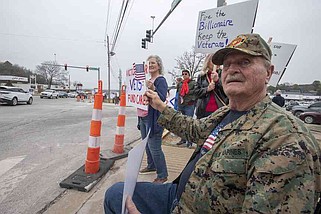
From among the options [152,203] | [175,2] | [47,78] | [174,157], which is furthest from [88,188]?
[47,78]

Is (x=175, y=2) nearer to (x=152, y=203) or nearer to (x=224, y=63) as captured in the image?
(x=224, y=63)

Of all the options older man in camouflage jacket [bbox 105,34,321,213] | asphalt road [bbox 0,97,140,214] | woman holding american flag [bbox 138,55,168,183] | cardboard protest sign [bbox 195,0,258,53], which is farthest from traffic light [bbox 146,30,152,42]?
older man in camouflage jacket [bbox 105,34,321,213]

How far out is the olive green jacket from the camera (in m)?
0.79

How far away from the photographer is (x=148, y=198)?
55.0 inches

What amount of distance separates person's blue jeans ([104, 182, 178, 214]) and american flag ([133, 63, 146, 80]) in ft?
4.00

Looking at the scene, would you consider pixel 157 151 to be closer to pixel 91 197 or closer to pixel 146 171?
pixel 146 171

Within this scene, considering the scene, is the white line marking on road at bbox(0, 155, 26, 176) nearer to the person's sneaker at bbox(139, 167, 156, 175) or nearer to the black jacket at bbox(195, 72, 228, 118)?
the person's sneaker at bbox(139, 167, 156, 175)

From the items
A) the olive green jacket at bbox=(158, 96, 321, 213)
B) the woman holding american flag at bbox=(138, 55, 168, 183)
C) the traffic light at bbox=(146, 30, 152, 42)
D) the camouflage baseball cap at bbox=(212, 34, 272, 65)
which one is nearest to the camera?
the olive green jacket at bbox=(158, 96, 321, 213)

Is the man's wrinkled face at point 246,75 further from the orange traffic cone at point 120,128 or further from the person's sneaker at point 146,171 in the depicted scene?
the orange traffic cone at point 120,128

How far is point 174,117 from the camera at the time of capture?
5.65ft

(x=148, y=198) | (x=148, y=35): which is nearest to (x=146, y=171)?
(x=148, y=198)

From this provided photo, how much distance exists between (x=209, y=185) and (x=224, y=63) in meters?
0.73

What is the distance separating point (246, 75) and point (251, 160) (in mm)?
470

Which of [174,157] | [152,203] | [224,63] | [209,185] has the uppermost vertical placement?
[224,63]
